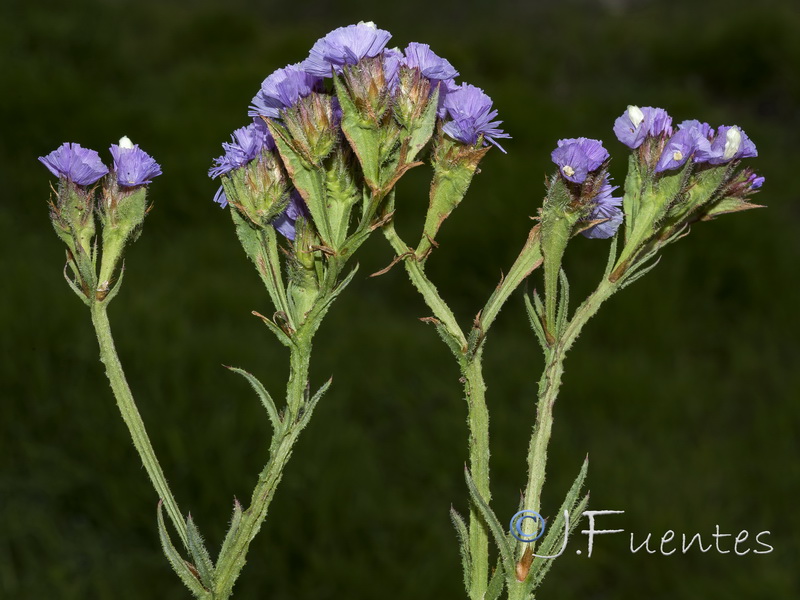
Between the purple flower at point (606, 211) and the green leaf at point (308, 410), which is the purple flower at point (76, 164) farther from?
the purple flower at point (606, 211)

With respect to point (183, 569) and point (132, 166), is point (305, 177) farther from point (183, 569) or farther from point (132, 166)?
point (183, 569)

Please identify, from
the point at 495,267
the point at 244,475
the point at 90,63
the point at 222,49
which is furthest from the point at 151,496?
the point at 222,49

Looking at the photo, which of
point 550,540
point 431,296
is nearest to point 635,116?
point 431,296

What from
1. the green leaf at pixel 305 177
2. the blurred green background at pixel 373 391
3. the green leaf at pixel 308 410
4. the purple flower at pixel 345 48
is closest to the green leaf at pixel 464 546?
the green leaf at pixel 308 410

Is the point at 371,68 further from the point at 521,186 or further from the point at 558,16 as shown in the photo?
the point at 558,16

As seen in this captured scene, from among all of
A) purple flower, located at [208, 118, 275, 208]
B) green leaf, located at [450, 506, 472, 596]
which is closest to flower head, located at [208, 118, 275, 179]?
purple flower, located at [208, 118, 275, 208]

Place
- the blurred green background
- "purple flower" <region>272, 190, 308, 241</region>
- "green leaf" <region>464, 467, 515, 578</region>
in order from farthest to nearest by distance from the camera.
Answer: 1. the blurred green background
2. "purple flower" <region>272, 190, 308, 241</region>
3. "green leaf" <region>464, 467, 515, 578</region>

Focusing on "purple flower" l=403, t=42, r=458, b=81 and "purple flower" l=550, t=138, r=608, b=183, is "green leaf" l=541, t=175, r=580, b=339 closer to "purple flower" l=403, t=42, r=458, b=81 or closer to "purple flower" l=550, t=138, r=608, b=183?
"purple flower" l=550, t=138, r=608, b=183
